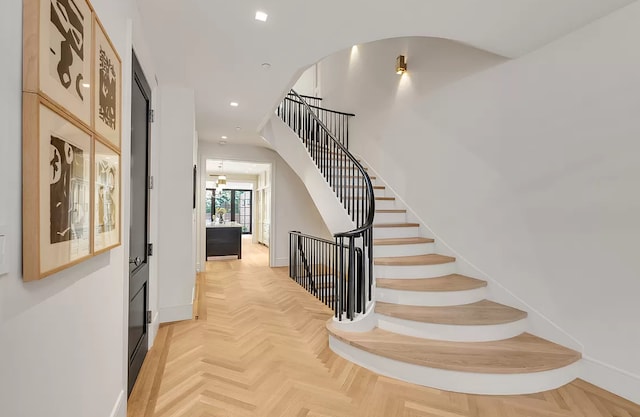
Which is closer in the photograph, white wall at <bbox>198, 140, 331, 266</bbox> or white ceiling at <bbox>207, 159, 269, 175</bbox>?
white wall at <bbox>198, 140, 331, 266</bbox>

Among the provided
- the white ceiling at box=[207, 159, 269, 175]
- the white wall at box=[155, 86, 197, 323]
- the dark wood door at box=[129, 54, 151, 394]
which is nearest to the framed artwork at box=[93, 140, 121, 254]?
the dark wood door at box=[129, 54, 151, 394]

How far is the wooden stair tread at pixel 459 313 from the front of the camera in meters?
2.58

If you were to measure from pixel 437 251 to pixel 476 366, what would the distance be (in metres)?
1.84

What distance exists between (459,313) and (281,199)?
462 cm

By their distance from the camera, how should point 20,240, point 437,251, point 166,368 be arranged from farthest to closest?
point 437,251 → point 166,368 → point 20,240

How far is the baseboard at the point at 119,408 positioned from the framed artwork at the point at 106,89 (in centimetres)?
135

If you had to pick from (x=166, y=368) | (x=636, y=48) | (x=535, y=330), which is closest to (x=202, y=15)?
(x=166, y=368)

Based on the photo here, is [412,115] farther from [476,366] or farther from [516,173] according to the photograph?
[476,366]

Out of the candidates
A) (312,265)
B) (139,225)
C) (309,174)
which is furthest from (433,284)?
(139,225)

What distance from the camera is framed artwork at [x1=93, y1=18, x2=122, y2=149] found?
1.22 m

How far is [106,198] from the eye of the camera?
1.34m

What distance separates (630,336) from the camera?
6.99 ft

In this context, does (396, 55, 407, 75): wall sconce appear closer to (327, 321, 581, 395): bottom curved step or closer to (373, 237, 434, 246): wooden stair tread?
(373, 237, 434, 246): wooden stair tread

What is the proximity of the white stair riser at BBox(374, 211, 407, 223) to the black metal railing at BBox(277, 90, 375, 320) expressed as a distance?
27 centimetres
